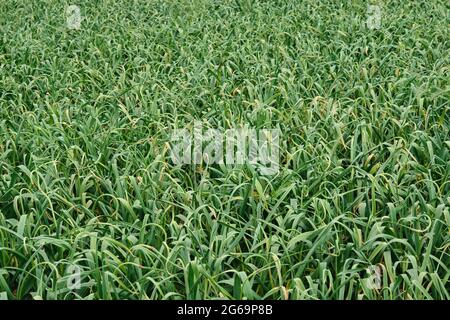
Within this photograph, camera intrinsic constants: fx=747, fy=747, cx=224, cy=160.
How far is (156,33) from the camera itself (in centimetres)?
652

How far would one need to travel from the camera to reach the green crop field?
2.68 meters

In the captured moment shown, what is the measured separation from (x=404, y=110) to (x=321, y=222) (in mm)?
1483

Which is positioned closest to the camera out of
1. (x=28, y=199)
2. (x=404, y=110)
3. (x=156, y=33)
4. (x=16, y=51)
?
(x=28, y=199)

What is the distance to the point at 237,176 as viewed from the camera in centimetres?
347

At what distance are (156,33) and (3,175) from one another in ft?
10.6

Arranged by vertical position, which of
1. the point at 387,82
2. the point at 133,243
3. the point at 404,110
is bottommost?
the point at 133,243

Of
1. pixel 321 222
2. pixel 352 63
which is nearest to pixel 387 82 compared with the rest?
pixel 352 63

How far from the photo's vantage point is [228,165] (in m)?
3.58

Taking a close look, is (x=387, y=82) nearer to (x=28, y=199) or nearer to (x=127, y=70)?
(x=127, y=70)

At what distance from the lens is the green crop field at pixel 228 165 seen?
8.80 feet

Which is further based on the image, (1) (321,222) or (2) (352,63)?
(2) (352,63)

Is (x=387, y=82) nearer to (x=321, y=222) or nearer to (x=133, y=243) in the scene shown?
(x=321, y=222)

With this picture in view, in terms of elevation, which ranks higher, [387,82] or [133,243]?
[387,82]
